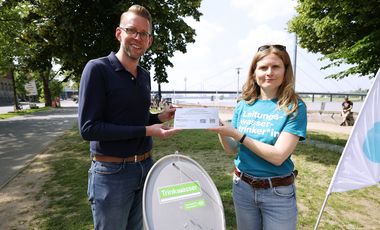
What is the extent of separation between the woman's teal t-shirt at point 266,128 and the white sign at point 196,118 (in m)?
0.36

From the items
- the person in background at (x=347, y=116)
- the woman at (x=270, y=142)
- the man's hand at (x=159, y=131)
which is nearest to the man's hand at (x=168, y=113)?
the man's hand at (x=159, y=131)

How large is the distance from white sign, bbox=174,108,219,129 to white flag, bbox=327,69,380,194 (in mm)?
1921

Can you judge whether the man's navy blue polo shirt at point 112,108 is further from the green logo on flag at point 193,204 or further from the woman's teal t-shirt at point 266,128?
the woman's teal t-shirt at point 266,128

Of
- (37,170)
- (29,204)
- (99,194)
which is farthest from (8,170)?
(99,194)

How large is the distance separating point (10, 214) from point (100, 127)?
3974 mm

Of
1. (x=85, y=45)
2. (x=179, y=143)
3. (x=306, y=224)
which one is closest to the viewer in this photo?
(x=306, y=224)

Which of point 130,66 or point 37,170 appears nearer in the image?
point 130,66

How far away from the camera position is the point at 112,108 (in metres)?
2.44

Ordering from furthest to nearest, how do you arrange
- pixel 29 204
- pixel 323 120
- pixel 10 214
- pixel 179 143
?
pixel 323 120
pixel 179 143
pixel 29 204
pixel 10 214

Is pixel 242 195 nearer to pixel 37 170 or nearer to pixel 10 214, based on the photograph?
pixel 10 214

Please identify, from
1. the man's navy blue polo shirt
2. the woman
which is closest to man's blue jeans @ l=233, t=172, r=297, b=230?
the woman

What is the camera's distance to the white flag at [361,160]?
3381mm

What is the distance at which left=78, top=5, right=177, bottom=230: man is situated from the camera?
2.32 metres

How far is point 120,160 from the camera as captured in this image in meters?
2.53
